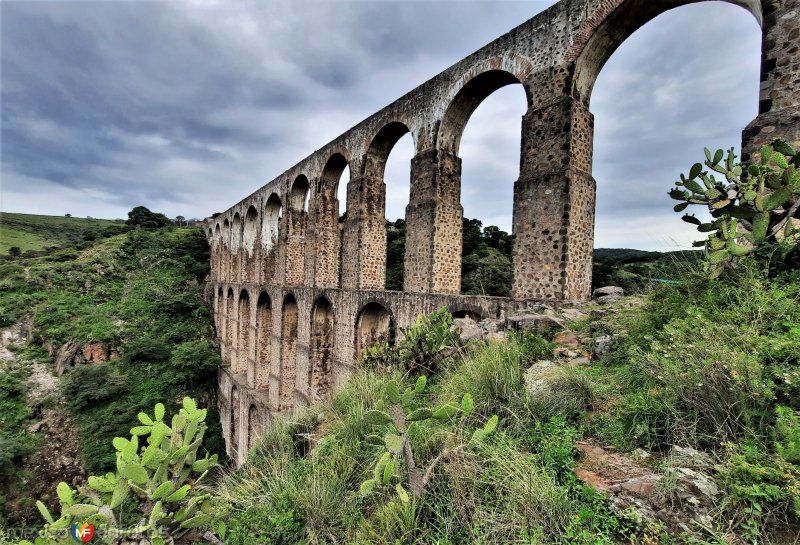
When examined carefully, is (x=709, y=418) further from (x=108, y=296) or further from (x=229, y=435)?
(x=108, y=296)

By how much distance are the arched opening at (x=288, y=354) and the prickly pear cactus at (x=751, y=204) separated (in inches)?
472

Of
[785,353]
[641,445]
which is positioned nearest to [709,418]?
[641,445]

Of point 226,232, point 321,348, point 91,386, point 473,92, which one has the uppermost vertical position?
point 473,92

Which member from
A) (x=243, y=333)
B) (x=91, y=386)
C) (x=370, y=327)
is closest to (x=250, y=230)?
(x=243, y=333)

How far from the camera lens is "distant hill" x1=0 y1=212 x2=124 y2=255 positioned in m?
48.8

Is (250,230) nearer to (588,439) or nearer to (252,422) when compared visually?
(252,422)

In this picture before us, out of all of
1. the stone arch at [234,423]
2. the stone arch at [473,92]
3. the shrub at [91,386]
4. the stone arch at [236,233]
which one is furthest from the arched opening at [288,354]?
the stone arch at [236,233]

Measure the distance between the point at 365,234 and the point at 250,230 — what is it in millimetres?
13270

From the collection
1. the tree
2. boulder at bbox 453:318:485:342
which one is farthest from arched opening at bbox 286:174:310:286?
the tree

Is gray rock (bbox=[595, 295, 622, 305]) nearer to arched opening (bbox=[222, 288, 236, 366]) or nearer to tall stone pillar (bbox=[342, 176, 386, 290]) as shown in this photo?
tall stone pillar (bbox=[342, 176, 386, 290])

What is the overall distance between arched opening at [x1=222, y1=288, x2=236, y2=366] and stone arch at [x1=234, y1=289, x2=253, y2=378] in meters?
0.76

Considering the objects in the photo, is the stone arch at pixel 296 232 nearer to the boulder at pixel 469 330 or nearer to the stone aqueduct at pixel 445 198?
the stone aqueduct at pixel 445 198

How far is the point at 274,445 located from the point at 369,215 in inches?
334

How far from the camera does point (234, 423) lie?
661 inches
